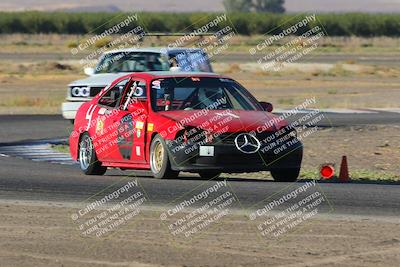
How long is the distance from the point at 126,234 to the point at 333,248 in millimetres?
1900

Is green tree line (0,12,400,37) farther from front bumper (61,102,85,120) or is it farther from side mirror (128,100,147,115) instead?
side mirror (128,100,147,115)

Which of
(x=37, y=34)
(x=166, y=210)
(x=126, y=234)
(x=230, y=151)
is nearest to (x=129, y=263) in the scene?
(x=126, y=234)

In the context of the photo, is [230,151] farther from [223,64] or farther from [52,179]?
[223,64]

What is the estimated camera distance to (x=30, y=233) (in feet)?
33.8

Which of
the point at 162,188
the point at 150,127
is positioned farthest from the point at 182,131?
the point at 162,188

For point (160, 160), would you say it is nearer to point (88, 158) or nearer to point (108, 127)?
point (108, 127)

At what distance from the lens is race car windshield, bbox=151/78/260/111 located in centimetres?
1528

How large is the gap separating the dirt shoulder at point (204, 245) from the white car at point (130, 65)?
11012mm

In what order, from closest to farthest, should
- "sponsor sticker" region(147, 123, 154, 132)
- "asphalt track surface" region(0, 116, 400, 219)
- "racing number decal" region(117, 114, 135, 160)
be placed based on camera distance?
"asphalt track surface" region(0, 116, 400, 219) → "sponsor sticker" region(147, 123, 154, 132) → "racing number decal" region(117, 114, 135, 160)

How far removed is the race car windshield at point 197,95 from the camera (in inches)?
602

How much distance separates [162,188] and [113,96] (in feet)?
8.62

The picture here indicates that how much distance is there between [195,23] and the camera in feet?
415

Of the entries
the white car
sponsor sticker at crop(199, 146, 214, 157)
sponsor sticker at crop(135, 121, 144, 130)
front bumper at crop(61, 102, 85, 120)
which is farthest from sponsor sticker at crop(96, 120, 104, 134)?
front bumper at crop(61, 102, 85, 120)

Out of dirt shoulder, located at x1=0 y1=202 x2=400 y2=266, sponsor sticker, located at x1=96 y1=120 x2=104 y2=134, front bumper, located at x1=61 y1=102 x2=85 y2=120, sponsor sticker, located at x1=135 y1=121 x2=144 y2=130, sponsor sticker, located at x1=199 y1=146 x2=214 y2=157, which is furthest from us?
front bumper, located at x1=61 y1=102 x2=85 y2=120
